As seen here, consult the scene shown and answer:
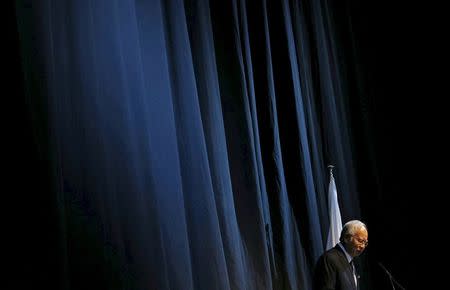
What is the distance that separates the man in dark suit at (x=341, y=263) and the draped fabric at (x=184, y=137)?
43 cm

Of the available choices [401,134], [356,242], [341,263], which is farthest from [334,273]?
[401,134]

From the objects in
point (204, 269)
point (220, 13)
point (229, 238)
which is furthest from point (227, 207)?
point (220, 13)

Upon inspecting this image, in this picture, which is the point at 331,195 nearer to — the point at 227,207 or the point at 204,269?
the point at 227,207

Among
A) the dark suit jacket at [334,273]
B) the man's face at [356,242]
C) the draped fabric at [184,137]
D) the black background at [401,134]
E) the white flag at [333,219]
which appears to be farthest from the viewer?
the black background at [401,134]

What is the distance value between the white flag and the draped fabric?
0.11 metres

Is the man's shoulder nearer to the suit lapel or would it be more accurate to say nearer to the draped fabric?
the suit lapel

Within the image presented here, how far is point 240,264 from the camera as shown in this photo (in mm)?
3027

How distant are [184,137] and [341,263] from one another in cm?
108

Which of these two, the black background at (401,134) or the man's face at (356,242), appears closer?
the man's face at (356,242)

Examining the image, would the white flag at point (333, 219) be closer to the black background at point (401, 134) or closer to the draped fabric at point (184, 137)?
the draped fabric at point (184, 137)

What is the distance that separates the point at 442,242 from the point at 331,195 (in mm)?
1608

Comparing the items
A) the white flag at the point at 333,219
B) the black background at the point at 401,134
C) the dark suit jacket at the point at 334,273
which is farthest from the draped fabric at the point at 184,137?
the black background at the point at 401,134

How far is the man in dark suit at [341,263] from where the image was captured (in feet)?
9.40

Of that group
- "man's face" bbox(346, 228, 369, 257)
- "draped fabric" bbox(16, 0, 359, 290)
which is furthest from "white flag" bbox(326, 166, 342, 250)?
"man's face" bbox(346, 228, 369, 257)
